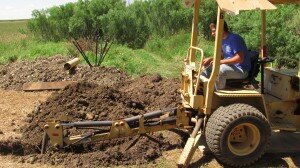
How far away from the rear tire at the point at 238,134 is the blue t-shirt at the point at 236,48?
0.61m

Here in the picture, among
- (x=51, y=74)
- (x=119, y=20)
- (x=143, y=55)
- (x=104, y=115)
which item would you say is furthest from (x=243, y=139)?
(x=119, y=20)

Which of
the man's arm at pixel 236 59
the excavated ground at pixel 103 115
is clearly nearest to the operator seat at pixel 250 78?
the man's arm at pixel 236 59

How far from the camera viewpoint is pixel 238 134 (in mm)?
6168

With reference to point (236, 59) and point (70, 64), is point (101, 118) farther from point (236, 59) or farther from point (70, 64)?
point (70, 64)

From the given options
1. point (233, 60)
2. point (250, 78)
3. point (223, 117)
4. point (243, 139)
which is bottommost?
point (243, 139)

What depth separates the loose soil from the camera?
6.36 meters

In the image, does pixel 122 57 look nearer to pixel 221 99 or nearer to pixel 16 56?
pixel 16 56

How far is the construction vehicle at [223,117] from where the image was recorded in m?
5.86

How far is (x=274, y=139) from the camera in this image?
712 centimetres

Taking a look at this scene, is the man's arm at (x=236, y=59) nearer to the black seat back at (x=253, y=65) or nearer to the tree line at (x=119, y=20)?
the black seat back at (x=253, y=65)

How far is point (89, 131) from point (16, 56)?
10231 millimetres

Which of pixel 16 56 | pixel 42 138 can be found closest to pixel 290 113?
pixel 42 138

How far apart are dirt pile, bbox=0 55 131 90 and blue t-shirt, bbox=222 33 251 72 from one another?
5844mm

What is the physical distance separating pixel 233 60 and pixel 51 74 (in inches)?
304
